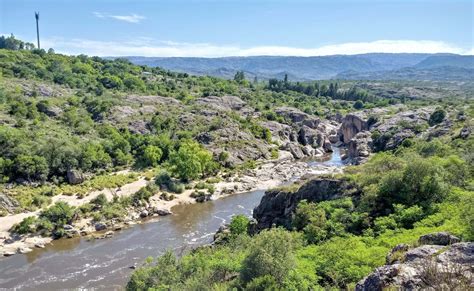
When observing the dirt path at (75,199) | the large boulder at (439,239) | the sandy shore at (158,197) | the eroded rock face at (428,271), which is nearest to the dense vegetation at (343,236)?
the large boulder at (439,239)

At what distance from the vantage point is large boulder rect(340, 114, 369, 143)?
111m

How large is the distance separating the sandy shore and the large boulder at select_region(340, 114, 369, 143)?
28.7 meters

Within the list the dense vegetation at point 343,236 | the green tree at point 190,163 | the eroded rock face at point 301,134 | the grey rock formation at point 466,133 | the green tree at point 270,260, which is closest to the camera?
the green tree at point 270,260

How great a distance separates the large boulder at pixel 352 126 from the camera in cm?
11075

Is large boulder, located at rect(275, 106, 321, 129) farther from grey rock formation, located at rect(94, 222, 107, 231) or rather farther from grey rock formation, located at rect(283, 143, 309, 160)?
grey rock formation, located at rect(94, 222, 107, 231)

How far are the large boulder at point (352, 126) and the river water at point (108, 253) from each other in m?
63.5

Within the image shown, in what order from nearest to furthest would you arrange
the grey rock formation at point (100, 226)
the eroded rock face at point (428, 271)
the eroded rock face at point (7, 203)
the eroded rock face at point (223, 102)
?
the eroded rock face at point (428, 271) < the grey rock formation at point (100, 226) < the eroded rock face at point (7, 203) < the eroded rock face at point (223, 102)

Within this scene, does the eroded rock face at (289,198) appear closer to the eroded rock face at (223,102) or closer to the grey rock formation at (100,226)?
the grey rock formation at (100,226)

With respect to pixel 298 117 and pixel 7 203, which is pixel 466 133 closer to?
pixel 7 203

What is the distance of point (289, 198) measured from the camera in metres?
38.8

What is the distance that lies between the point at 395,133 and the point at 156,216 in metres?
54.6

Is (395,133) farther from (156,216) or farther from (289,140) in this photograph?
(156,216)

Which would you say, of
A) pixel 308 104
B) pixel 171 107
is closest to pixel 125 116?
pixel 171 107

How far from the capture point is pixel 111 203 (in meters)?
53.6
